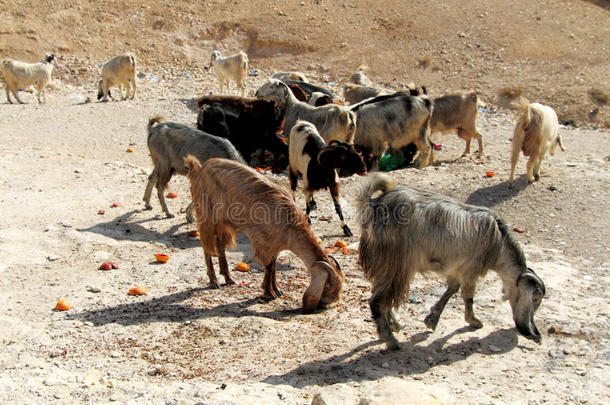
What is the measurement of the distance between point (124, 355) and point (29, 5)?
1974 cm

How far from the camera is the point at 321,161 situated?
27.5 feet

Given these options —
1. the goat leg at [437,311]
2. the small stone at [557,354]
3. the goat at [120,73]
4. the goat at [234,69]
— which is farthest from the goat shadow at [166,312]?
the goat at [120,73]

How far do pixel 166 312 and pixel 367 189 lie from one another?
2.35 m

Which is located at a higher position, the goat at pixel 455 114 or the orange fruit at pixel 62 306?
the goat at pixel 455 114

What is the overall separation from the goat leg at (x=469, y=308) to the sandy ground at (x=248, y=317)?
3.3 inches

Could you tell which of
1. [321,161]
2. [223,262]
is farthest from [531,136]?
[223,262]

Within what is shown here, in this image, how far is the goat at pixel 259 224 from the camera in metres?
5.83

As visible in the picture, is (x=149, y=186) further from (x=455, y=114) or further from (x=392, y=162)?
(x=455, y=114)

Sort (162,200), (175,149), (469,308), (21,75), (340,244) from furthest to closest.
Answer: (21,75) → (162,200) → (175,149) → (340,244) → (469,308)

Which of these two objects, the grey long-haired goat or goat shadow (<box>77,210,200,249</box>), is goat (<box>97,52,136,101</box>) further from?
the grey long-haired goat

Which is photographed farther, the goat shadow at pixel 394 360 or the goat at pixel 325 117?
the goat at pixel 325 117

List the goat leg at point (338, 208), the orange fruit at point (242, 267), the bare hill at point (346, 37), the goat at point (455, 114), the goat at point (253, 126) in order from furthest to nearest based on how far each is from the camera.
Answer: the bare hill at point (346, 37) < the goat at point (455, 114) < the goat at point (253, 126) < the goat leg at point (338, 208) < the orange fruit at point (242, 267)

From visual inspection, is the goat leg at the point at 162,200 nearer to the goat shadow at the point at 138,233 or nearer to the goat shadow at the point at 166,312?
the goat shadow at the point at 138,233

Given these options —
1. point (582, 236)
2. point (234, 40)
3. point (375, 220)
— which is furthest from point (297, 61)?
point (375, 220)
